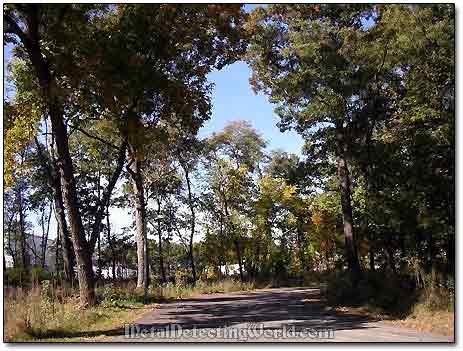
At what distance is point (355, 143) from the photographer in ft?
34.4

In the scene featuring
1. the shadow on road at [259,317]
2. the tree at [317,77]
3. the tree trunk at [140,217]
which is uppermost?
the tree at [317,77]

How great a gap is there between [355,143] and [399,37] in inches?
92.3

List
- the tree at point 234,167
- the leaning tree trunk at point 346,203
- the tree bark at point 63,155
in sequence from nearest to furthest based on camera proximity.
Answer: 1. the tree bark at point 63,155
2. the tree at point 234,167
3. the leaning tree trunk at point 346,203

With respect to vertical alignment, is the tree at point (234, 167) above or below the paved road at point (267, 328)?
above

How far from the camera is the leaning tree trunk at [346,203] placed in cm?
1052

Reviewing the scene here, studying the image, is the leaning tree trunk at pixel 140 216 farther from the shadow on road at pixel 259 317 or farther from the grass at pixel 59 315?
the shadow on road at pixel 259 317

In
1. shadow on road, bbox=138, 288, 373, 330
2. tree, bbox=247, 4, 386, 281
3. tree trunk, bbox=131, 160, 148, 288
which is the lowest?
shadow on road, bbox=138, 288, 373, 330

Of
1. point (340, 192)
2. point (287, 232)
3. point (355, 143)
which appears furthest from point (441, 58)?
point (287, 232)

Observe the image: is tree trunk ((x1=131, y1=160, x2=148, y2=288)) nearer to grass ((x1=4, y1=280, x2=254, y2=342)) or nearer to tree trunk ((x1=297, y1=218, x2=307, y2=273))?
grass ((x1=4, y1=280, x2=254, y2=342))

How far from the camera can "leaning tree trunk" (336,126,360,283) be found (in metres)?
10.5

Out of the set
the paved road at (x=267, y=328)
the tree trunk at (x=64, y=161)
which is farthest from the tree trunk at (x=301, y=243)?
the tree trunk at (x=64, y=161)

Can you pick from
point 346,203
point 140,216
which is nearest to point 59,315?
point 346,203

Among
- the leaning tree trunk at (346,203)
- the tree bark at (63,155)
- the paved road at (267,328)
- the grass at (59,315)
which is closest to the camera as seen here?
the paved road at (267,328)

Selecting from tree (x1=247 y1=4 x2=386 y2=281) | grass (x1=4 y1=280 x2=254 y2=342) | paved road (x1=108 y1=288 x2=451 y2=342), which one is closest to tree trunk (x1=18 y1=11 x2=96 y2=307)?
grass (x1=4 y1=280 x2=254 y2=342)
